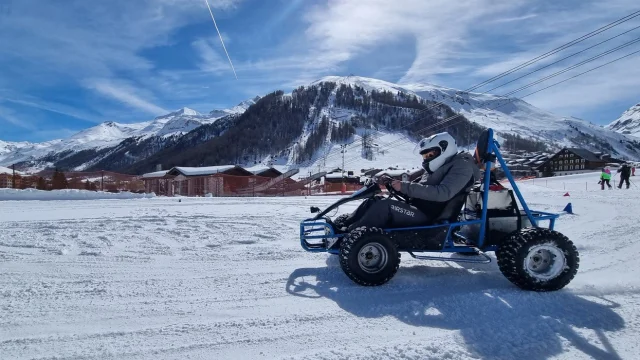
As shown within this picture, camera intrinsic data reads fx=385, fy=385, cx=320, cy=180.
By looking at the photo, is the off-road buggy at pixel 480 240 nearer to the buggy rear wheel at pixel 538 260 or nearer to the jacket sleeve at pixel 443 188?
the buggy rear wheel at pixel 538 260

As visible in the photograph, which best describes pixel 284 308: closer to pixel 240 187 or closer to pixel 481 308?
pixel 481 308

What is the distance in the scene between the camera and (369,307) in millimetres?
3754

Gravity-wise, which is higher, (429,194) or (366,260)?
(429,194)

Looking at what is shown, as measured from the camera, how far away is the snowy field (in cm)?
290

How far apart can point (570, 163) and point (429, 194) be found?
12024 cm

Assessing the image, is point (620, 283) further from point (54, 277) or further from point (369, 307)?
point (54, 277)

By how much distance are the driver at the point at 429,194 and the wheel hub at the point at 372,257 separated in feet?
1.35

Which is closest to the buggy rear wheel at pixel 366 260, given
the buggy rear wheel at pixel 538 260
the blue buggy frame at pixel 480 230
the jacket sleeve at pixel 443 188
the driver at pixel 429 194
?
the blue buggy frame at pixel 480 230

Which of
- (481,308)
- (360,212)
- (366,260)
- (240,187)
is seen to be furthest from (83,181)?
(481,308)

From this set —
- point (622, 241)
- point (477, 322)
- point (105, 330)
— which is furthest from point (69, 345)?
point (622, 241)

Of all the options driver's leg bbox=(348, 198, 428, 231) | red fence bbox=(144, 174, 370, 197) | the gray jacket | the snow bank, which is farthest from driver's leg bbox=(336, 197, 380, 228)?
red fence bbox=(144, 174, 370, 197)

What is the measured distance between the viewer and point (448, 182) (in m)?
4.73

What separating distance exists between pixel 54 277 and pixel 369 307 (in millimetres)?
3764

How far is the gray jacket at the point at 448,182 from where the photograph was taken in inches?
184
